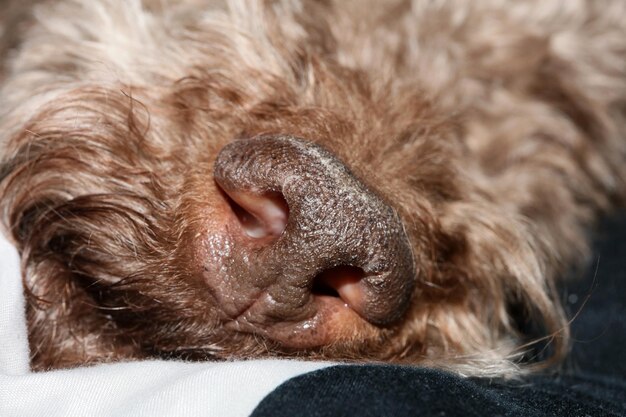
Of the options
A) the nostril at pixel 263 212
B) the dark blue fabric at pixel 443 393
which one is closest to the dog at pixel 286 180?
the nostril at pixel 263 212

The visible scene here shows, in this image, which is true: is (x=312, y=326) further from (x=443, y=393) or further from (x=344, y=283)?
(x=443, y=393)

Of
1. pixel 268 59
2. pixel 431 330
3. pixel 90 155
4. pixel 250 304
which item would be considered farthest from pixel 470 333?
pixel 90 155

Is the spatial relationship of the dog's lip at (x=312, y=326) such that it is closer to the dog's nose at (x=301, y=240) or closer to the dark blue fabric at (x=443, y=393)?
the dog's nose at (x=301, y=240)

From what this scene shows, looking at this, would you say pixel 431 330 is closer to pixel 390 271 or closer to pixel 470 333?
pixel 470 333

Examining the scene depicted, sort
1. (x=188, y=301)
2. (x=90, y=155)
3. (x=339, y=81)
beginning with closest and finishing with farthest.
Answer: (x=188, y=301) → (x=90, y=155) → (x=339, y=81)

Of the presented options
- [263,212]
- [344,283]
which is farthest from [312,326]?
[263,212]
